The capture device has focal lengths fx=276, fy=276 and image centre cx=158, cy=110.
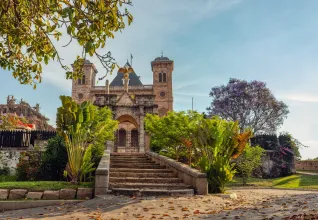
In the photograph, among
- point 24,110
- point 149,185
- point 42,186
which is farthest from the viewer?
point 24,110

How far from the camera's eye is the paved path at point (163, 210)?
6.27 meters

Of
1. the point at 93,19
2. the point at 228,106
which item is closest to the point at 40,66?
the point at 93,19

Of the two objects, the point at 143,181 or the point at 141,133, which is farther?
the point at 141,133

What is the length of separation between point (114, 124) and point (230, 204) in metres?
11.0

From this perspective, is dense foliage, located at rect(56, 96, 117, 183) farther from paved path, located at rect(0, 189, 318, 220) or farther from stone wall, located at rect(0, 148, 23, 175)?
stone wall, located at rect(0, 148, 23, 175)

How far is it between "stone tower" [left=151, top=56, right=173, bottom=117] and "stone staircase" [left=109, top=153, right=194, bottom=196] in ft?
123

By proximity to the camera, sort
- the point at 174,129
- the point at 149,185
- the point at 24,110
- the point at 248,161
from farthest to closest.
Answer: the point at 24,110, the point at 248,161, the point at 174,129, the point at 149,185

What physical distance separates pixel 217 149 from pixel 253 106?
24149 millimetres

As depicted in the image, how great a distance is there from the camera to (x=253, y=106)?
32531 millimetres

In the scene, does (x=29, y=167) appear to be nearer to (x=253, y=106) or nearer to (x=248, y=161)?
(x=248, y=161)

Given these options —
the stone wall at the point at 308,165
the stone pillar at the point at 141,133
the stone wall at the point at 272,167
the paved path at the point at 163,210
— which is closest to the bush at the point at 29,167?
the paved path at the point at 163,210

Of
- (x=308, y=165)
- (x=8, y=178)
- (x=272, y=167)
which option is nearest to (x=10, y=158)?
(x=8, y=178)

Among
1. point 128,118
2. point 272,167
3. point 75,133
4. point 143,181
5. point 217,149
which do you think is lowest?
point 272,167

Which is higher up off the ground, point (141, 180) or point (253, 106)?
point (253, 106)
